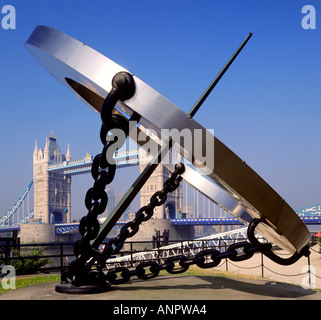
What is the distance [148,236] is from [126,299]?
159 feet

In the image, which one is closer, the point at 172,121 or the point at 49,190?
the point at 172,121

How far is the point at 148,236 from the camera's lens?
169 feet

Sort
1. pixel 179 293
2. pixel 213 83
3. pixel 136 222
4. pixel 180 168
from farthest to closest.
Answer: pixel 180 168
pixel 136 222
pixel 213 83
pixel 179 293

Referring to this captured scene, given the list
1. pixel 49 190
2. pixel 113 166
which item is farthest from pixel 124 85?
pixel 49 190

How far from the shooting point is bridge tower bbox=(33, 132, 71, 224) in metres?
85.2

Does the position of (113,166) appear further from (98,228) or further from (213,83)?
(213,83)

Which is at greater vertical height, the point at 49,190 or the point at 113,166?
the point at 49,190

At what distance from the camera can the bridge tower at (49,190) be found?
280 feet

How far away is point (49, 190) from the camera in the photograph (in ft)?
282

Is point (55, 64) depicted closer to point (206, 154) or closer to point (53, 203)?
point (206, 154)

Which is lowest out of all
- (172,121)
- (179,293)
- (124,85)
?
(179,293)

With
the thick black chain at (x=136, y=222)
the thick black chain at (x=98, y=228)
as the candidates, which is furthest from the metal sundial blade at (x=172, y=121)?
Answer: the thick black chain at (x=136, y=222)

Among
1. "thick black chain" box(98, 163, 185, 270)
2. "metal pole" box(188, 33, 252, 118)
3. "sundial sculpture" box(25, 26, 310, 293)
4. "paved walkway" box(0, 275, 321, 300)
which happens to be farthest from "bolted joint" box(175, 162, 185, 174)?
"paved walkway" box(0, 275, 321, 300)
